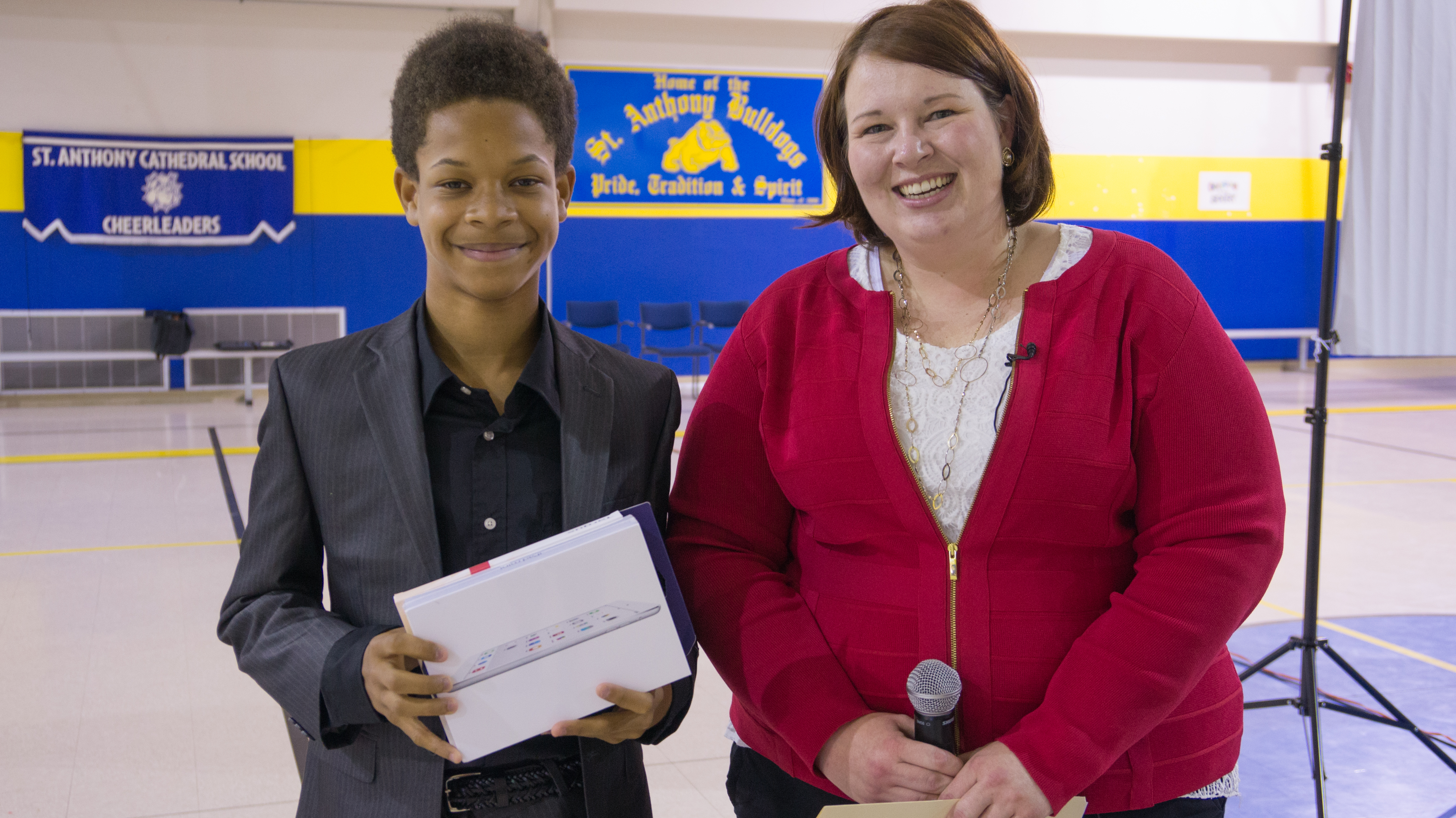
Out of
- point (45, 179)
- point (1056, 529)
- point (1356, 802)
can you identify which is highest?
point (45, 179)

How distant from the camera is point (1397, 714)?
2924 mm

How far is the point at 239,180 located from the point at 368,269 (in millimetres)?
1370

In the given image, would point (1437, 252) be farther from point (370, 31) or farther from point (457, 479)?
point (370, 31)

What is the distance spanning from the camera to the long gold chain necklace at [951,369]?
50.3 inches

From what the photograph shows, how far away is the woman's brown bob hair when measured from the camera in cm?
126

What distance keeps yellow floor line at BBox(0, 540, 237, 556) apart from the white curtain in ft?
15.6

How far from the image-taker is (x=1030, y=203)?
1419mm

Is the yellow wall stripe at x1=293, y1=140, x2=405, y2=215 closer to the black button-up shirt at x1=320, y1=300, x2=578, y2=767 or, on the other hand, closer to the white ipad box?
the black button-up shirt at x1=320, y1=300, x2=578, y2=767

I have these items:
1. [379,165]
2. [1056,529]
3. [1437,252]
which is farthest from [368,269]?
[1056,529]

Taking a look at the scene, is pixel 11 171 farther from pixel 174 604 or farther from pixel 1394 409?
pixel 1394 409

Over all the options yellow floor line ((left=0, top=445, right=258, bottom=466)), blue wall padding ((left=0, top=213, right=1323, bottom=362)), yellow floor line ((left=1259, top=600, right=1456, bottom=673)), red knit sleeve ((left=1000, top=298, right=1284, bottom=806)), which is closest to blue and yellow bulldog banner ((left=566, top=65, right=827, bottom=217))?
blue wall padding ((left=0, top=213, right=1323, bottom=362))

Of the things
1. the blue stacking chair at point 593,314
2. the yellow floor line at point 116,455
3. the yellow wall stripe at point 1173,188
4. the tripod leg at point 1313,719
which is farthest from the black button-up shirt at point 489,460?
the yellow wall stripe at point 1173,188

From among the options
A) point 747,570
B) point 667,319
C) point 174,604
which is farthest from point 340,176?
point 747,570

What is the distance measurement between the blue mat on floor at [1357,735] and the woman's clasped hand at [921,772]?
6.26ft
